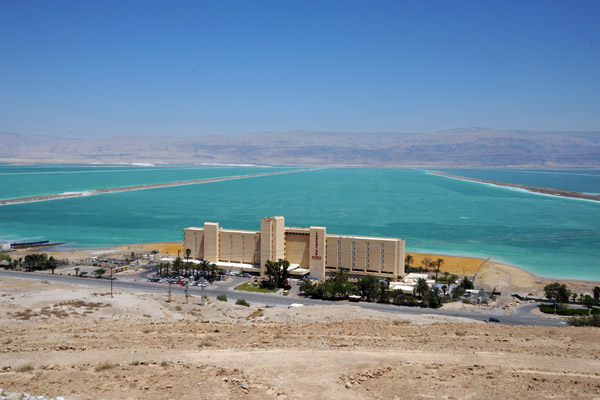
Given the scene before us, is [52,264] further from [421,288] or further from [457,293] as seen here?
[457,293]

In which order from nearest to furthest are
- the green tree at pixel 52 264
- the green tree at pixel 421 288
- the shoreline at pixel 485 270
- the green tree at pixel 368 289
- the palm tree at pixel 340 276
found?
the green tree at pixel 368 289 → the green tree at pixel 421 288 → the palm tree at pixel 340 276 → the shoreline at pixel 485 270 → the green tree at pixel 52 264

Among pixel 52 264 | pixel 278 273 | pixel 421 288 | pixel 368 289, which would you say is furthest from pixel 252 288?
pixel 52 264

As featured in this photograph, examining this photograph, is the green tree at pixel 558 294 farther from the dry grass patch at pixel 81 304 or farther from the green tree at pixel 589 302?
the dry grass patch at pixel 81 304

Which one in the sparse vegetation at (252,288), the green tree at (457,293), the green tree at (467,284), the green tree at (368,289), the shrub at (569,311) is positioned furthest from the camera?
the green tree at (467,284)

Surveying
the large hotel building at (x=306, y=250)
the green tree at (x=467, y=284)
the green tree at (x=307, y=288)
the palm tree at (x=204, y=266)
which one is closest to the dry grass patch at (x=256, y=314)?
the green tree at (x=307, y=288)

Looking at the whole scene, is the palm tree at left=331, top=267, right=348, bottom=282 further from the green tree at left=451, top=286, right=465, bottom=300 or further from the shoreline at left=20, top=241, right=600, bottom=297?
the shoreline at left=20, top=241, right=600, bottom=297
